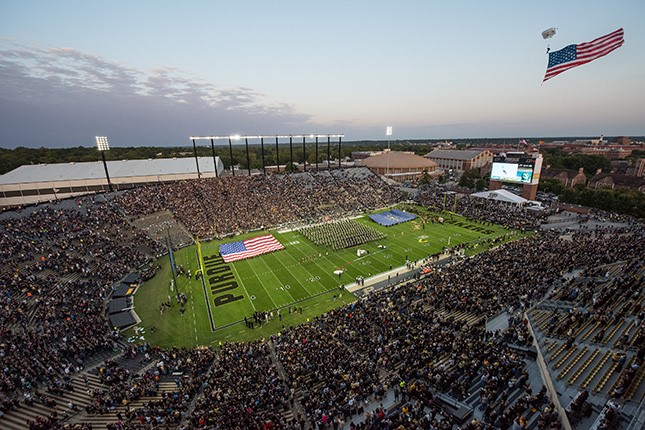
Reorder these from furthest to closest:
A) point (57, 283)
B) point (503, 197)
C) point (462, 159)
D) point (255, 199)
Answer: point (462, 159) < point (255, 199) < point (503, 197) < point (57, 283)

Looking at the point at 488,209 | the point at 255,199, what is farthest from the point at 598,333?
the point at 255,199

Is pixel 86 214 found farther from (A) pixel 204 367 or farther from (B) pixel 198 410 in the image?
(B) pixel 198 410

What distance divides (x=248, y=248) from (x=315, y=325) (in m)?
19.3

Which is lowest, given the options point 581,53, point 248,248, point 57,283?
point 248,248

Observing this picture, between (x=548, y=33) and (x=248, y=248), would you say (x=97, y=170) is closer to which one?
(x=248, y=248)

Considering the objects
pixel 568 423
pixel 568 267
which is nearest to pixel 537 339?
pixel 568 423

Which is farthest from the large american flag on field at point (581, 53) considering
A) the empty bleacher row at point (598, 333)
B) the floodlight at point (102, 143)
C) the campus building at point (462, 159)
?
the campus building at point (462, 159)

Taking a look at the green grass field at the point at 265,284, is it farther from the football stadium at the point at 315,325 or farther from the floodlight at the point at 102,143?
the floodlight at the point at 102,143

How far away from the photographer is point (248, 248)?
38594 mm

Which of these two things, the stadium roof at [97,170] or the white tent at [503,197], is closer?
the white tent at [503,197]

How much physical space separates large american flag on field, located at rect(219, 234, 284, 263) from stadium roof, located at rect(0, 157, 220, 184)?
35.9 metres

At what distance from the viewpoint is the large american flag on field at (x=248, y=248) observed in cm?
3670

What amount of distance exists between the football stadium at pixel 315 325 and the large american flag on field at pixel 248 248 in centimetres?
26

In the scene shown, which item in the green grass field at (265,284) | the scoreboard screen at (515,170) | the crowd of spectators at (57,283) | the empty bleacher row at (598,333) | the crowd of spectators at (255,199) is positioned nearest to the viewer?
the empty bleacher row at (598,333)
